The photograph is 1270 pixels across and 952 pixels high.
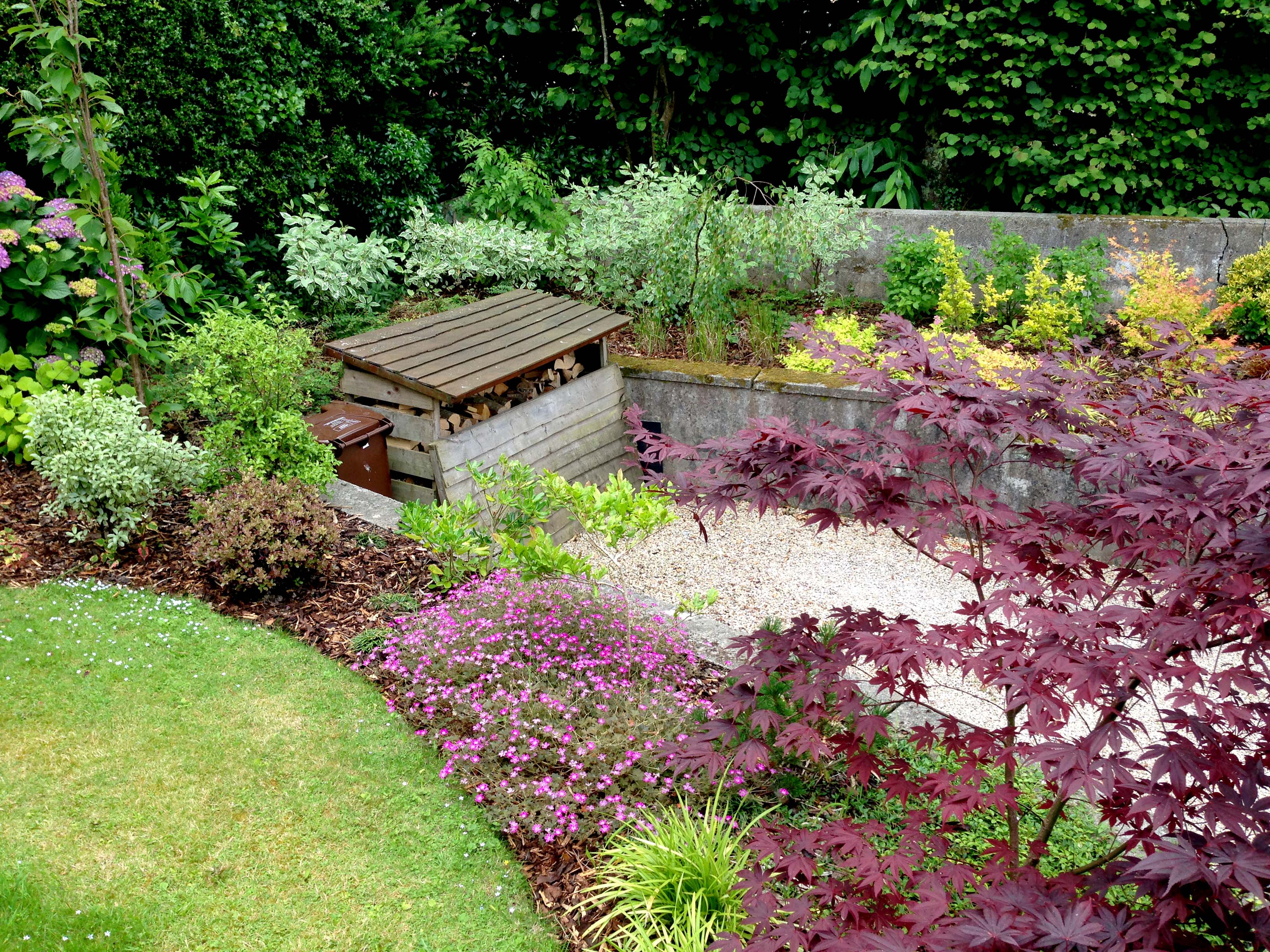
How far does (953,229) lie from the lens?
8.06 metres

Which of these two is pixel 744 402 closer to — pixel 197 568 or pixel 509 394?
pixel 509 394

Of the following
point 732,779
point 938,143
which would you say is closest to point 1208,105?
point 938,143

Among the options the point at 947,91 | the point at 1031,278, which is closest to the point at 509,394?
the point at 1031,278

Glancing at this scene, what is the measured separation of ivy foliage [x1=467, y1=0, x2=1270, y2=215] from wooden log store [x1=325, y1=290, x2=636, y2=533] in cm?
382

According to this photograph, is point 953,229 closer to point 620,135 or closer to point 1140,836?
point 620,135

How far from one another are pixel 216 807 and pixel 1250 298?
7235mm

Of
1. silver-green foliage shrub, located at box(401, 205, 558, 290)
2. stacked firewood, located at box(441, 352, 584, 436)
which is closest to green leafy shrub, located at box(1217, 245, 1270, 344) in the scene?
stacked firewood, located at box(441, 352, 584, 436)

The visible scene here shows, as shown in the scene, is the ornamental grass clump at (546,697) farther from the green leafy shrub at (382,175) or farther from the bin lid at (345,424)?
the green leafy shrub at (382,175)

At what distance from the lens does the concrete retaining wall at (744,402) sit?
241 inches

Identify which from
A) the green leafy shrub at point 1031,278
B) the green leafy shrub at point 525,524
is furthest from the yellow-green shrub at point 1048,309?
the green leafy shrub at point 525,524

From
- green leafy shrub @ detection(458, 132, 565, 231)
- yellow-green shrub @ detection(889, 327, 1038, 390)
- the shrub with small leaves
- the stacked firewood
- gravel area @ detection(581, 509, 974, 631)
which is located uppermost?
green leafy shrub @ detection(458, 132, 565, 231)

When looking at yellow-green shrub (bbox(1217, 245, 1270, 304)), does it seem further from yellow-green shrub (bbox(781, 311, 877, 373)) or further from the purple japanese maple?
the purple japanese maple

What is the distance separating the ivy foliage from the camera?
800 cm

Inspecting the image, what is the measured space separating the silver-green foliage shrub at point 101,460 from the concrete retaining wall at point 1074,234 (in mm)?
5813
